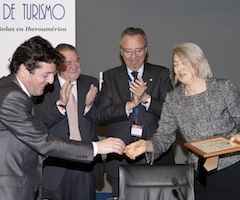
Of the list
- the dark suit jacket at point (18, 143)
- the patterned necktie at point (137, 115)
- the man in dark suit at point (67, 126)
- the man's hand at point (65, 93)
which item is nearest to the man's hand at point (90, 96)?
the man in dark suit at point (67, 126)

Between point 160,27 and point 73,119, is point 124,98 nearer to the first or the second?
point 73,119

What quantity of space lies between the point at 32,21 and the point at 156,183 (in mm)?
2266

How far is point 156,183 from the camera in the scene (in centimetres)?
304

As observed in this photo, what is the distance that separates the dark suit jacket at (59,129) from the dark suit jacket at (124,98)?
138mm

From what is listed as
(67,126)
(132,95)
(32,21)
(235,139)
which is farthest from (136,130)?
(32,21)

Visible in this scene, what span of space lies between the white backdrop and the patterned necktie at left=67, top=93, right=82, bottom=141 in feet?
3.14

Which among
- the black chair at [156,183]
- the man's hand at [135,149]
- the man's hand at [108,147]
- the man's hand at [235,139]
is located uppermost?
the man's hand at [235,139]

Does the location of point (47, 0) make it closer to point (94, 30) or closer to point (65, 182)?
point (94, 30)

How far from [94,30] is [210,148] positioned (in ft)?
8.52

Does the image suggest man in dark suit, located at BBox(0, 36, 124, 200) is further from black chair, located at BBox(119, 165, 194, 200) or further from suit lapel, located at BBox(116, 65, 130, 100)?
suit lapel, located at BBox(116, 65, 130, 100)

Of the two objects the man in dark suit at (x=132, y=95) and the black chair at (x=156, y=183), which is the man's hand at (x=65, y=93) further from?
the black chair at (x=156, y=183)

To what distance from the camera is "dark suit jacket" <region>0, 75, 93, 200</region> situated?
107 inches

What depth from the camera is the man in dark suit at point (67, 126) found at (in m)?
3.88

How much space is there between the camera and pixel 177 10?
5.31 metres
